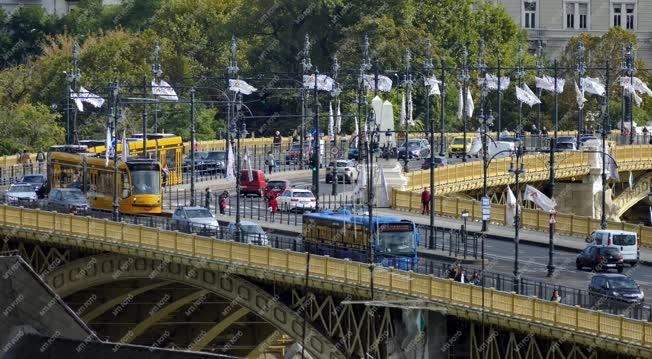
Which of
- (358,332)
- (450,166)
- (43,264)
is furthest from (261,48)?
(358,332)

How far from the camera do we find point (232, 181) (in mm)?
117000

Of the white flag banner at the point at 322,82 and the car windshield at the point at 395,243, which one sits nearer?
the car windshield at the point at 395,243

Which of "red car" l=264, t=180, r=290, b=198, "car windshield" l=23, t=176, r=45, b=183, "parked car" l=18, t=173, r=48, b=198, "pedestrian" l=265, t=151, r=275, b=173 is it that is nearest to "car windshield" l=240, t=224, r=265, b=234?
"red car" l=264, t=180, r=290, b=198

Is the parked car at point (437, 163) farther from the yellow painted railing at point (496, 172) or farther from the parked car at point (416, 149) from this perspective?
the parked car at point (416, 149)

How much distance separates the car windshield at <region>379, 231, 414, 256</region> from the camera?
242ft

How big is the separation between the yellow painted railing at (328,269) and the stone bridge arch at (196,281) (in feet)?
4.54

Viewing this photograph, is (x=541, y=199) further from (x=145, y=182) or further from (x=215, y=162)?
(x=215, y=162)

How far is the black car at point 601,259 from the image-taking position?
77.2 metres

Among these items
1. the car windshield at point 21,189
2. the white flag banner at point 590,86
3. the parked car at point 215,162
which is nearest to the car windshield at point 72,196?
the car windshield at point 21,189

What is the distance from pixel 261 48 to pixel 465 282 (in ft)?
327

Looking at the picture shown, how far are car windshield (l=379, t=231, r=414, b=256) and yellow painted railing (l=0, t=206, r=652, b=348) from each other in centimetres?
279

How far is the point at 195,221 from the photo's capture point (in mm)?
84812

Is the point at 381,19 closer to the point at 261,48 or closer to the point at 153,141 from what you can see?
the point at 261,48

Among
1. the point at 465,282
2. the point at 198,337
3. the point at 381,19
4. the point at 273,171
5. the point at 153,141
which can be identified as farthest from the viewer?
the point at 381,19
